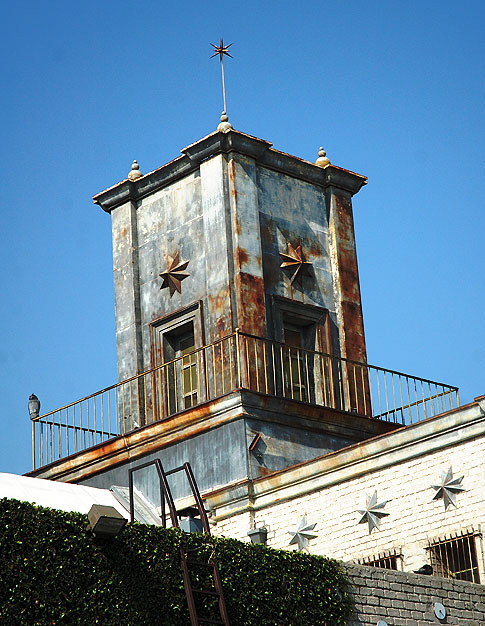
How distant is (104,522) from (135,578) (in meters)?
0.85

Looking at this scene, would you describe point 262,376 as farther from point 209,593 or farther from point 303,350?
point 209,593

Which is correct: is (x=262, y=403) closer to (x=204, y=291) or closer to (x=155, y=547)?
(x=204, y=291)

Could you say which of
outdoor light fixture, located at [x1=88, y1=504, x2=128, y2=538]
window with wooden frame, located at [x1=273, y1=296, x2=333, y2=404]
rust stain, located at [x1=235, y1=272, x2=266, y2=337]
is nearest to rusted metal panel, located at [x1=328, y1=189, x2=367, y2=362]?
window with wooden frame, located at [x1=273, y1=296, x2=333, y2=404]

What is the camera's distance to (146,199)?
27594mm

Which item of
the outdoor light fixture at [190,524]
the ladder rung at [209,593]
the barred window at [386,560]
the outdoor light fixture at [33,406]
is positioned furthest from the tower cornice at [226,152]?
the ladder rung at [209,593]

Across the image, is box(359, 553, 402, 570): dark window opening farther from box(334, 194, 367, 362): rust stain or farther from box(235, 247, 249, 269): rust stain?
box(235, 247, 249, 269): rust stain

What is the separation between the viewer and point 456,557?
18.9 meters

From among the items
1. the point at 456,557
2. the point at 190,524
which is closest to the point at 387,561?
the point at 456,557

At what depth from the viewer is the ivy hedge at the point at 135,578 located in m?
13.8

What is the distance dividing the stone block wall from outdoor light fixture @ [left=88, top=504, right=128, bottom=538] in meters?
3.79

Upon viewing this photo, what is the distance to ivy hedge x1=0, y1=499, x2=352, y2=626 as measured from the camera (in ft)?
45.3

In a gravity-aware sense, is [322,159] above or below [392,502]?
above

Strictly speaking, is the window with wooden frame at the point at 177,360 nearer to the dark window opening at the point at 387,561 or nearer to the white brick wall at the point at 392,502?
the white brick wall at the point at 392,502

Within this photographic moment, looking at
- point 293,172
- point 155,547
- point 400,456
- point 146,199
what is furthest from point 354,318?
point 155,547
